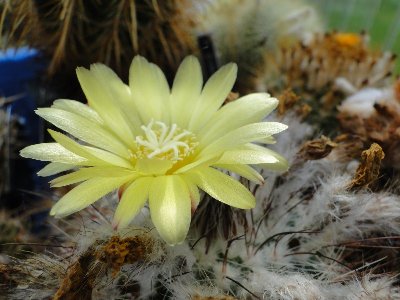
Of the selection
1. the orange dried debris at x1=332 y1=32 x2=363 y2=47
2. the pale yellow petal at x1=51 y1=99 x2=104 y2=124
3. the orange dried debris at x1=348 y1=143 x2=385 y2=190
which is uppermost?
the pale yellow petal at x1=51 y1=99 x2=104 y2=124

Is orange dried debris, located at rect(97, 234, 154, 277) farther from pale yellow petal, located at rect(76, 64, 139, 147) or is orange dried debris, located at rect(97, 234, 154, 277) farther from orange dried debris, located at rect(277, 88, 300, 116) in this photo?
orange dried debris, located at rect(277, 88, 300, 116)

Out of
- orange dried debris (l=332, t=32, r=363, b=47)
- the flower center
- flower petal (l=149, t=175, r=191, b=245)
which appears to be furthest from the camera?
orange dried debris (l=332, t=32, r=363, b=47)

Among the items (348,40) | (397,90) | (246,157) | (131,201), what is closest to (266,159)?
(246,157)

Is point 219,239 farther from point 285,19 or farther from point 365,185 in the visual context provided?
point 285,19

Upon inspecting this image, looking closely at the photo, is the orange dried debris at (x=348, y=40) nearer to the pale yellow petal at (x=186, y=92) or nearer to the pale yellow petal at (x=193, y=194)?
the pale yellow petal at (x=186, y=92)

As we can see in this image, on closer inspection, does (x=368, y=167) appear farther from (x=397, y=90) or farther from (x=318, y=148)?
(x=397, y=90)

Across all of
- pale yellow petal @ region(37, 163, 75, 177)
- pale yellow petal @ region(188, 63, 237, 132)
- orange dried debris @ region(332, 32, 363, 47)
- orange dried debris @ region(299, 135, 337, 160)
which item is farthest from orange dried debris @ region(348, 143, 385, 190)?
orange dried debris @ region(332, 32, 363, 47)

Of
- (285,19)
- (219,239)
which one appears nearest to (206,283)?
(219,239)
